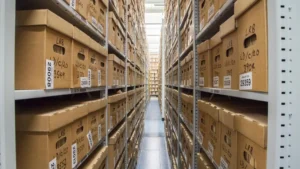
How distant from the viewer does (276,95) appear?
0.61 m

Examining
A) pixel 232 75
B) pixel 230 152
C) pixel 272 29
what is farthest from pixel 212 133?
pixel 272 29

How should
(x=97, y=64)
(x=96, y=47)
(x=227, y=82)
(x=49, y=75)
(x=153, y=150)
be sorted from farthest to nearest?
(x=153, y=150), (x=97, y=64), (x=96, y=47), (x=227, y=82), (x=49, y=75)

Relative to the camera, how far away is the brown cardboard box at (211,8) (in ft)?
4.09


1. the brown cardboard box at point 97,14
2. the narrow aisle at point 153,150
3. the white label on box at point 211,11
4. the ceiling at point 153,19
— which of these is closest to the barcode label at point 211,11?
the white label on box at point 211,11

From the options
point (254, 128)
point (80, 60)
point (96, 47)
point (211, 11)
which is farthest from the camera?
point (96, 47)

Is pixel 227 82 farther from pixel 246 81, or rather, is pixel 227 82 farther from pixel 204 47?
pixel 204 47

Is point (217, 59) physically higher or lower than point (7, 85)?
higher

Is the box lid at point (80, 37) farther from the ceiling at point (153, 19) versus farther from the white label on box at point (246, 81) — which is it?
the ceiling at point (153, 19)

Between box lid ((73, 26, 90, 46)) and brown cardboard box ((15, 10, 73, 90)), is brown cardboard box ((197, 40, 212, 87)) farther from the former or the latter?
brown cardboard box ((15, 10, 73, 90))

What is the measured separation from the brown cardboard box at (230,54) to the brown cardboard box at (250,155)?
0.21 m

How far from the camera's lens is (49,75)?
2.81ft

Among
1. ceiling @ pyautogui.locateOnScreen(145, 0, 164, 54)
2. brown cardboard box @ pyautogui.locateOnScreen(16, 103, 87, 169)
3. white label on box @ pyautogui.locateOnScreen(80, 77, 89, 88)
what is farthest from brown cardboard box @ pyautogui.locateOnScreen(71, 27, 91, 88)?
ceiling @ pyautogui.locateOnScreen(145, 0, 164, 54)

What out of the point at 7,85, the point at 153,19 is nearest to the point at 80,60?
the point at 7,85

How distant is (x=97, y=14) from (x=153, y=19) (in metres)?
10.6
